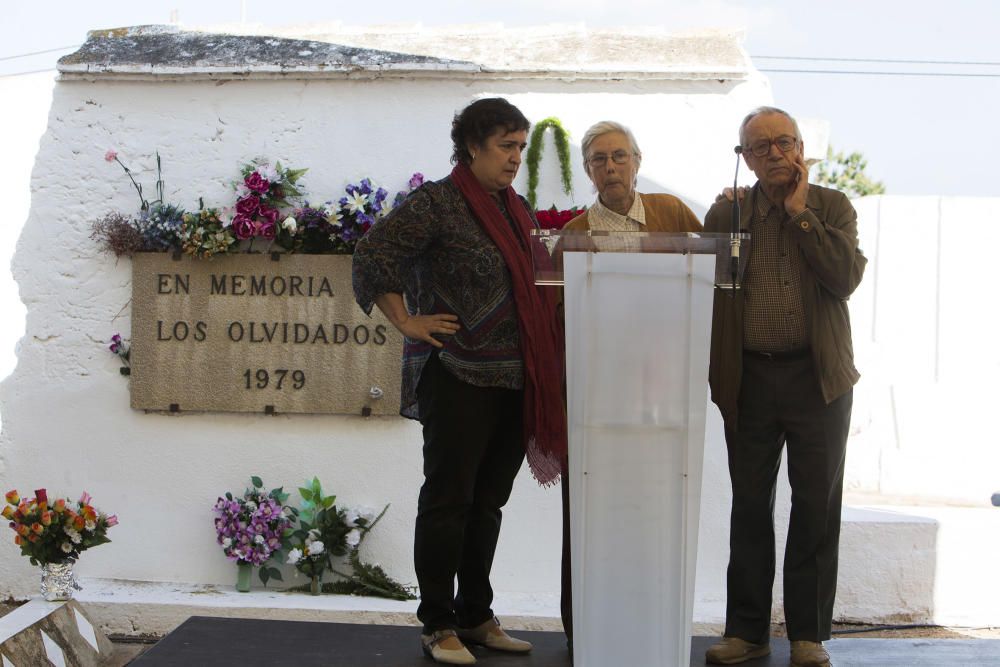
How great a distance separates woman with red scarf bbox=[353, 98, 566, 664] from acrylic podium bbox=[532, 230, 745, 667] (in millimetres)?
271

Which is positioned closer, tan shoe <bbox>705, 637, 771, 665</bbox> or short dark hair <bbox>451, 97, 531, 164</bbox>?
short dark hair <bbox>451, 97, 531, 164</bbox>

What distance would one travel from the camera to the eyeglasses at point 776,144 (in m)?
2.73

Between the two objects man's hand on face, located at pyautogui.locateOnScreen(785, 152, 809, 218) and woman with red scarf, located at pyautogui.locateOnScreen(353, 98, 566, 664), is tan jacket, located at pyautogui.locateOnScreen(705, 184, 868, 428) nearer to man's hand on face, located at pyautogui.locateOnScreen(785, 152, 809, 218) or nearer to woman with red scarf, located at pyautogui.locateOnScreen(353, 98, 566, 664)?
man's hand on face, located at pyautogui.locateOnScreen(785, 152, 809, 218)

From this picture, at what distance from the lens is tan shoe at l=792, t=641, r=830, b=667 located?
2809mm

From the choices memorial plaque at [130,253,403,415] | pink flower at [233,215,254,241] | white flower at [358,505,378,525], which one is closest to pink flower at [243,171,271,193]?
pink flower at [233,215,254,241]

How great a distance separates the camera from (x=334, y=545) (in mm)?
4504

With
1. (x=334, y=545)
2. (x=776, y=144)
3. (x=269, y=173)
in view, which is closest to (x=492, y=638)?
(x=776, y=144)

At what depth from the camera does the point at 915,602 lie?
468 cm

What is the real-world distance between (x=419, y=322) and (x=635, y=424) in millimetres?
606

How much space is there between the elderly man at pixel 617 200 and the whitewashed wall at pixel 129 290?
1.70m

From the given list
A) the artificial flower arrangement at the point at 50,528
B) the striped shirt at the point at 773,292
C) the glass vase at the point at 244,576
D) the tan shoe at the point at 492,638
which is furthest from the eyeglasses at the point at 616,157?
the glass vase at the point at 244,576

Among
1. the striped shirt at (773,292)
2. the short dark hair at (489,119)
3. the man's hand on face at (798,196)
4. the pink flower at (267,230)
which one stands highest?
the short dark hair at (489,119)

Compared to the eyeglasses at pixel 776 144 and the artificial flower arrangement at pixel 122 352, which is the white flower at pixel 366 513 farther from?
the eyeglasses at pixel 776 144

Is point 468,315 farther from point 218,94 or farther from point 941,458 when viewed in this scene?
point 941,458
